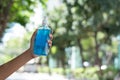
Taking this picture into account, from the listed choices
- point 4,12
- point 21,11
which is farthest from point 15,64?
point 21,11

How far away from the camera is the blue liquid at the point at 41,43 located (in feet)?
4.06

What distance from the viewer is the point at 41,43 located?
4.08 ft

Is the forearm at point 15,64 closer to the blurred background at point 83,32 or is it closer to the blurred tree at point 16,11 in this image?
the blurred tree at point 16,11

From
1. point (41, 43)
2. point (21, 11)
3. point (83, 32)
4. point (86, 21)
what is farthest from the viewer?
point (83, 32)

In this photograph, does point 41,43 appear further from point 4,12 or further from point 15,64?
point 4,12

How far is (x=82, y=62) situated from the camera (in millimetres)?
15125

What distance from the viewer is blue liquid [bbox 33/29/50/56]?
4.06 feet

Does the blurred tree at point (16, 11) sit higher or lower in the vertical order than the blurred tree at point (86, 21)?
lower


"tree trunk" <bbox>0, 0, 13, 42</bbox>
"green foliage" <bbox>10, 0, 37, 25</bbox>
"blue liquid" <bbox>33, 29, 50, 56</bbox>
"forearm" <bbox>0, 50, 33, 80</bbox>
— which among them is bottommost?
"forearm" <bbox>0, 50, 33, 80</bbox>

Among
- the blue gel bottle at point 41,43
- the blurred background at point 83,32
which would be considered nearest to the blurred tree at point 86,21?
the blurred background at point 83,32

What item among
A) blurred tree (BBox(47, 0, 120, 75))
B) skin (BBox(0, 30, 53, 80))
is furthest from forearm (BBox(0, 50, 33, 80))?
blurred tree (BBox(47, 0, 120, 75))

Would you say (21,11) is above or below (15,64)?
above

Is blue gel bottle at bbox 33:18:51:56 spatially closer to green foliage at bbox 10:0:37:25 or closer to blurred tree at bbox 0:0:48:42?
blurred tree at bbox 0:0:48:42

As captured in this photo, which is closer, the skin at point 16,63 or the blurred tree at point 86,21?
the skin at point 16,63
